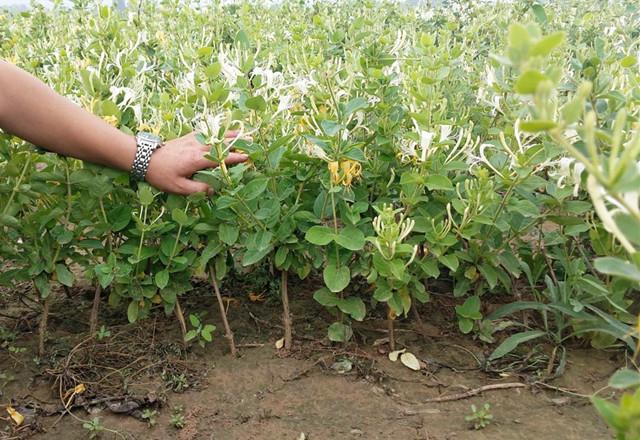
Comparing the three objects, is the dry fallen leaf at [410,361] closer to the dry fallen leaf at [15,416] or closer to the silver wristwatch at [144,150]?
the silver wristwatch at [144,150]

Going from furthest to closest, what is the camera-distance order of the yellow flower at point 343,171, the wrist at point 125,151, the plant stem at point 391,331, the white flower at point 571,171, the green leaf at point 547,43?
the plant stem at point 391,331, the wrist at point 125,151, the yellow flower at point 343,171, the white flower at point 571,171, the green leaf at point 547,43

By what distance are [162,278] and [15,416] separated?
22.8 inches

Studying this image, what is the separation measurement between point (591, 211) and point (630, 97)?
353mm

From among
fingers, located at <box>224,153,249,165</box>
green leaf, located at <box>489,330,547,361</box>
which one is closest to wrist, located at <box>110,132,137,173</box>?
fingers, located at <box>224,153,249,165</box>

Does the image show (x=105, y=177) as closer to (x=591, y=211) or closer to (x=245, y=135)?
(x=245, y=135)

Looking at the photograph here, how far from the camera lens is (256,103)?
6.10 feet

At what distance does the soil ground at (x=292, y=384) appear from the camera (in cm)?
198

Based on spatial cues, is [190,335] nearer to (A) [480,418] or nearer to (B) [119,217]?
(B) [119,217]

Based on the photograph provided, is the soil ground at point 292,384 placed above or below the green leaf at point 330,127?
below

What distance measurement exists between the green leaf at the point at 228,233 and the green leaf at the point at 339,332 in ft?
1.48

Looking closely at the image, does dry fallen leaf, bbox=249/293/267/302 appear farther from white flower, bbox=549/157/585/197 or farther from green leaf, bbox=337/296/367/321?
white flower, bbox=549/157/585/197

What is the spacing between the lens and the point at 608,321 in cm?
203

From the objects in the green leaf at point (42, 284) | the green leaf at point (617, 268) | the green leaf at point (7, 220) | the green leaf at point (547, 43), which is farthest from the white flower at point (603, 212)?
the green leaf at point (42, 284)

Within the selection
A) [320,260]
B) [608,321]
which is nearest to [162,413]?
[320,260]
